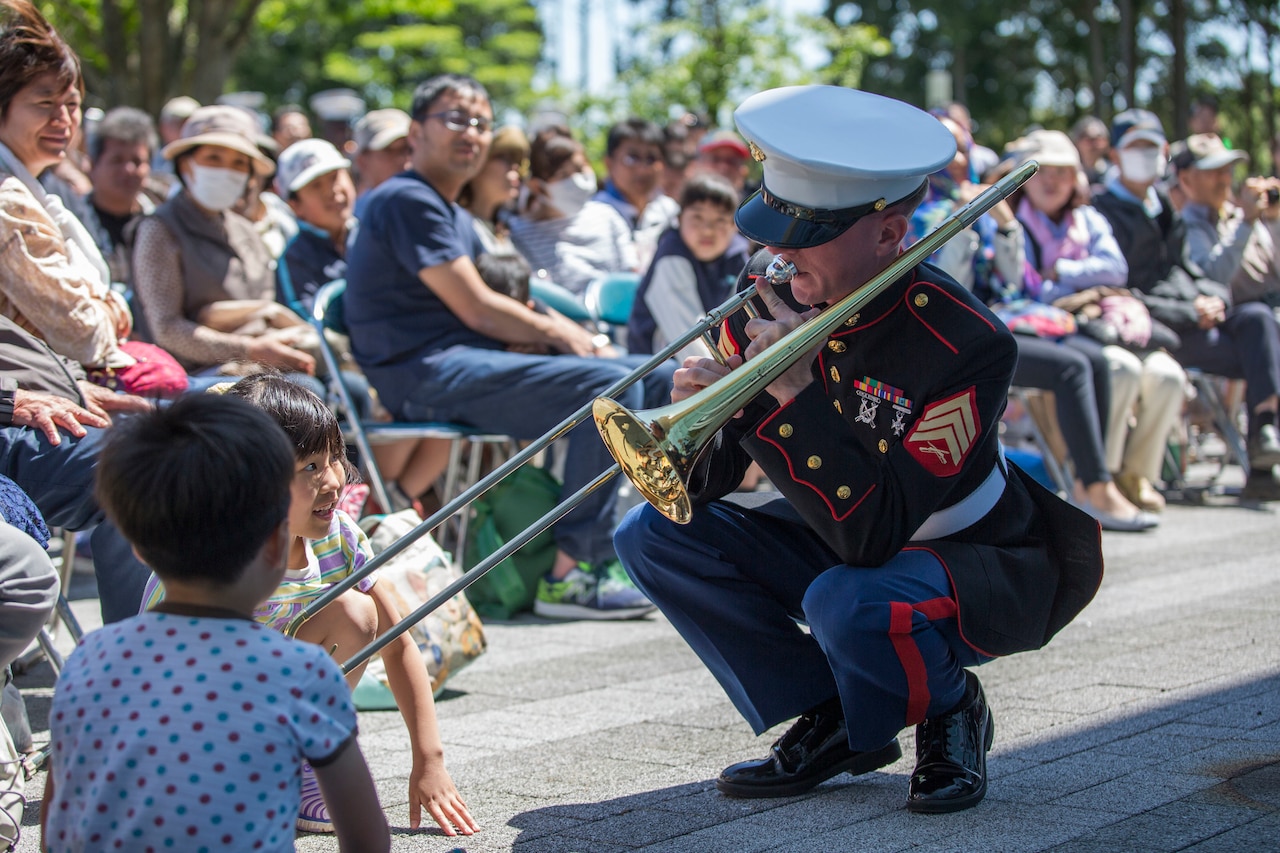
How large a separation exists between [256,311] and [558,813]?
333cm

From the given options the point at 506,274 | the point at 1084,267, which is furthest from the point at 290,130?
the point at 1084,267

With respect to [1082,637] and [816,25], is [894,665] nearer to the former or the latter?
[1082,637]

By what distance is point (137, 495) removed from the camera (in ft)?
6.17

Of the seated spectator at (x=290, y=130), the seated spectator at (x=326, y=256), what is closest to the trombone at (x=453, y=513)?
the seated spectator at (x=326, y=256)

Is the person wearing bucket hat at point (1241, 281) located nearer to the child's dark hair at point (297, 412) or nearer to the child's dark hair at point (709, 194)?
the child's dark hair at point (709, 194)

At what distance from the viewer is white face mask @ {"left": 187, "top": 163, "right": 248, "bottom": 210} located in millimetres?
5879

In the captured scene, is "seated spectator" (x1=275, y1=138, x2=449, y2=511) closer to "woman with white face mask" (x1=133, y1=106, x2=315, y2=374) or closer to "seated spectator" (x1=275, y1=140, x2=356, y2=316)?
"seated spectator" (x1=275, y1=140, x2=356, y2=316)

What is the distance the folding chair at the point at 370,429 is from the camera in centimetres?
546

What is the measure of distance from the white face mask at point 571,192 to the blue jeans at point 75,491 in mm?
4041

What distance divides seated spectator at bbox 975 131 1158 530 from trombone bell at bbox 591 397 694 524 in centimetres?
471

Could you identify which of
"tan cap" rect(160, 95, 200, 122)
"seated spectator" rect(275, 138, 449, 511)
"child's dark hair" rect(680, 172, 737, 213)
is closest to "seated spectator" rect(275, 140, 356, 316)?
"seated spectator" rect(275, 138, 449, 511)

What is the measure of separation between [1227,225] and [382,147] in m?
5.01

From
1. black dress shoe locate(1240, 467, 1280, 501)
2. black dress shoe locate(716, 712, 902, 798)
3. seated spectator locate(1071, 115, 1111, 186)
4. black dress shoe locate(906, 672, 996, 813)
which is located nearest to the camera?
black dress shoe locate(906, 672, 996, 813)

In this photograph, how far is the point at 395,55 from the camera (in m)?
30.9
